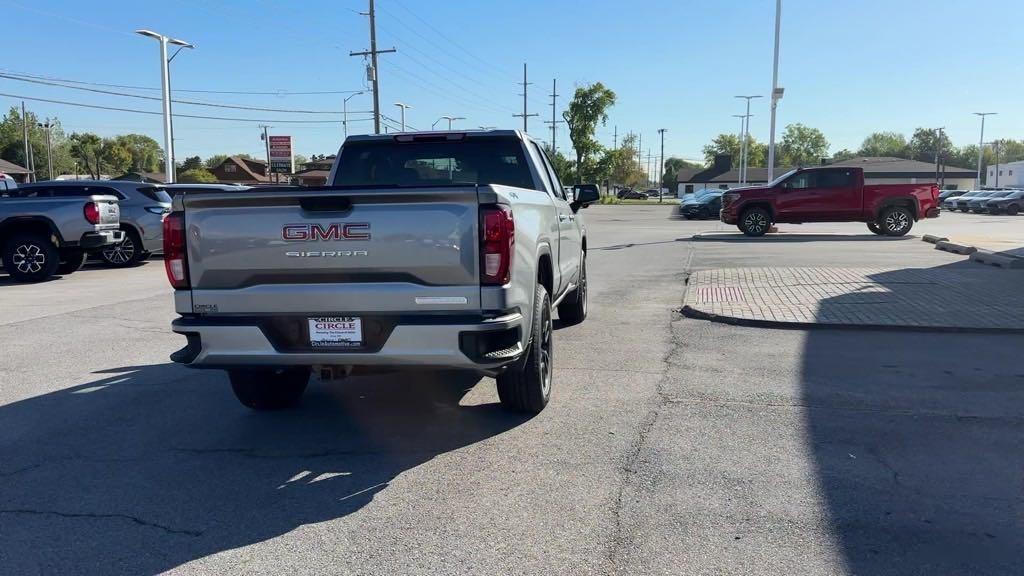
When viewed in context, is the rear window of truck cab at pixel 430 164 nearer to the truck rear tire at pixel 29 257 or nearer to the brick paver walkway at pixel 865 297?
the brick paver walkway at pixel 865 297

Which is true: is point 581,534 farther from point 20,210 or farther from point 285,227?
point 20,210

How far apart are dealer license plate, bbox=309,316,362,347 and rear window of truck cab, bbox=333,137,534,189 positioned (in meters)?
2.32

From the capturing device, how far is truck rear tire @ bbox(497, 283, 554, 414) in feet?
16.4

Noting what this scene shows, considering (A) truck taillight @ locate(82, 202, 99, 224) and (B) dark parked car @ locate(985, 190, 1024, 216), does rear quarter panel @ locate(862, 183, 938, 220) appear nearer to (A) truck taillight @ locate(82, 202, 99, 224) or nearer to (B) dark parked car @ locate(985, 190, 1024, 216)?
(A) truck taillight @ locate(82, 202, 99, 224)

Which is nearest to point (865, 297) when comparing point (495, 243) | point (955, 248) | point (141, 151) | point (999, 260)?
point (999, 260)

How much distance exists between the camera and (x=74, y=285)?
13.0m

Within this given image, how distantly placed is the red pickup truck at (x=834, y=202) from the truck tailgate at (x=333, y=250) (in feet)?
65.6

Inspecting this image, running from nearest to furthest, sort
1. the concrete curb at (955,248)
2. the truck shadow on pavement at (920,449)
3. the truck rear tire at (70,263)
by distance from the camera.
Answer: the truck shadow on pavement at (920,449) < the truck rear tire at (70,263) < the concrete curb at (955,248)

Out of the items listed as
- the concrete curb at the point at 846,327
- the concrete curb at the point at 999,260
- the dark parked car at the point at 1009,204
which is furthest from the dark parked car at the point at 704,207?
the concrete curb at the point at 846,327

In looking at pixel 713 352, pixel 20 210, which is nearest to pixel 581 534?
pixel 713 352

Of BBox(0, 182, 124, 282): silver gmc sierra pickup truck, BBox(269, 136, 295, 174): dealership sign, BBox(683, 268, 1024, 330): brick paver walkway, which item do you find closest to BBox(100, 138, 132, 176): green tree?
BBox(269, 136, 295, 174): dealership sign

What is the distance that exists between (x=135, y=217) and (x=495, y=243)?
544 inches

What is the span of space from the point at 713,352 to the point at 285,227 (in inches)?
176

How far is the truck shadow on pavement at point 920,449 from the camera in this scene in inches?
132
